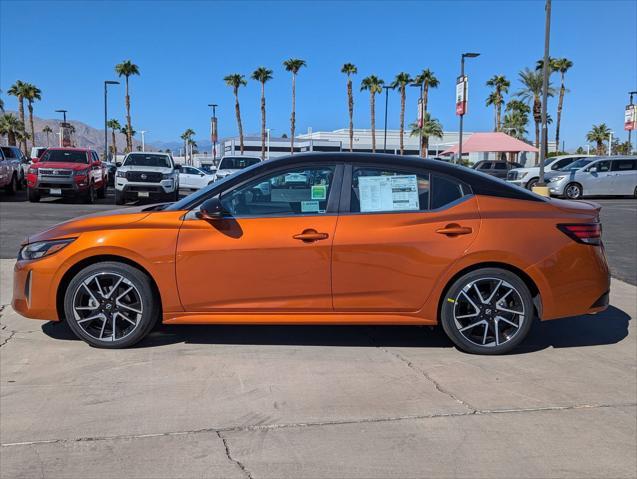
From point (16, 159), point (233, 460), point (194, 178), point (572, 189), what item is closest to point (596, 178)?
point (572, 189)

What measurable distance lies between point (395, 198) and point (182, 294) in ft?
6.10

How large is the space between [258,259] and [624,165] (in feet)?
78.8

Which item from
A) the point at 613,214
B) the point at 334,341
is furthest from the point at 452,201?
the point at 613,214

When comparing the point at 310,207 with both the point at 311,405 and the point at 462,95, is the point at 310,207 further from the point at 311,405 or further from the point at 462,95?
the point at 462,95

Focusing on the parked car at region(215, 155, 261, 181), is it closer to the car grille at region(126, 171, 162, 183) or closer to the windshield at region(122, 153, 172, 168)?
the windshield at region(122, 153, 172, 168)

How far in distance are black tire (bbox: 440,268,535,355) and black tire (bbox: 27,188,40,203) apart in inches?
659

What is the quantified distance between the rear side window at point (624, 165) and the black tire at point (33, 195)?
21.9 metres

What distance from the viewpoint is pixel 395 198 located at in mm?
4656

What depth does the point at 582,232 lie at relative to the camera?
4.64m

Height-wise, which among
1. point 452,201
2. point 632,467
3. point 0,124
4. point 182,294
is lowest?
point 632,467

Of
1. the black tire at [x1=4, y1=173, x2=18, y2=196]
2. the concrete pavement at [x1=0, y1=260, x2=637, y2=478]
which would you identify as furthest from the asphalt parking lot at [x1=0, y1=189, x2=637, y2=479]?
the black tire at [x1=4, y1=173, x2=18, y2=196]

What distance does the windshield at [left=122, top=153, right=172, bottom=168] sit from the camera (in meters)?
18.7

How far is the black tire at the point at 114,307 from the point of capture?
14.9 feet

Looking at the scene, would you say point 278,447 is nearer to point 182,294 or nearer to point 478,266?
point 182,294
